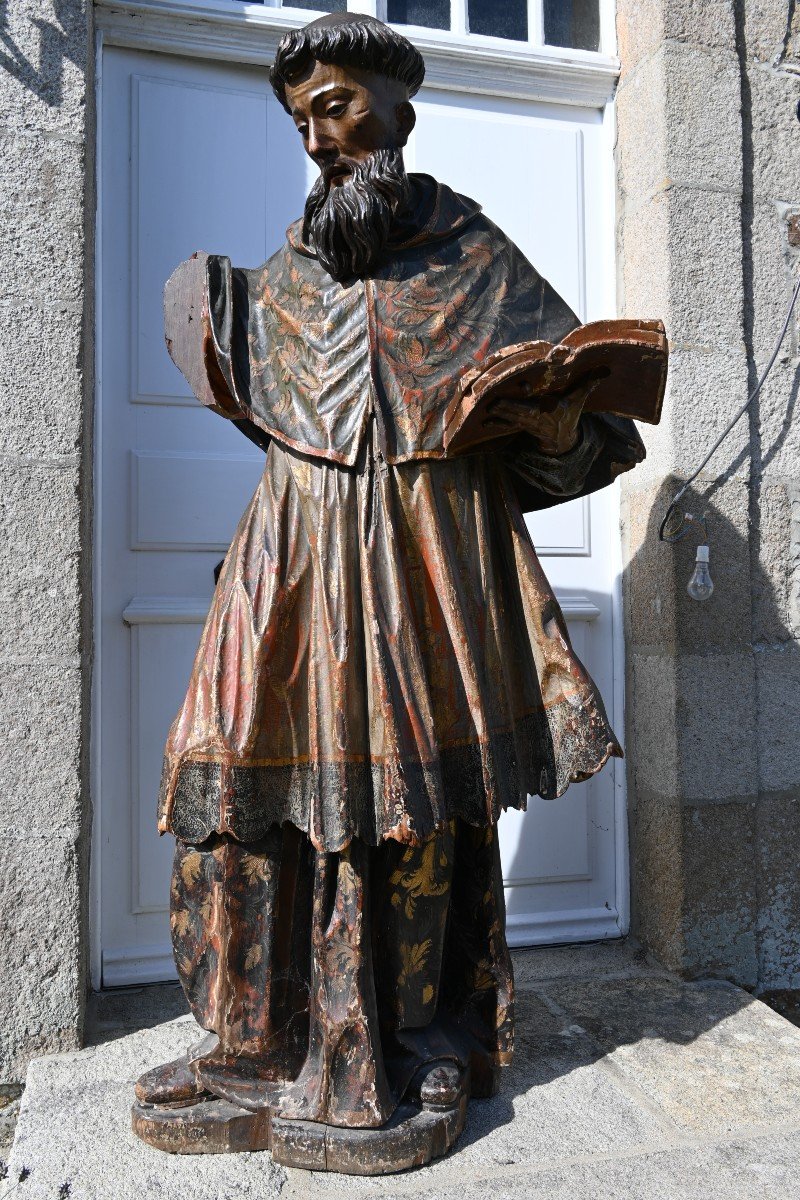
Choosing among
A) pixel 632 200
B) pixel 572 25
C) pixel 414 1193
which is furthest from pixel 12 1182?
pixel 572 25

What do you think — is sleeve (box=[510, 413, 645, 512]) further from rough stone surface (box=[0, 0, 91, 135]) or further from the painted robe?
rough stone surface (box=[0, 0, 91, 135])

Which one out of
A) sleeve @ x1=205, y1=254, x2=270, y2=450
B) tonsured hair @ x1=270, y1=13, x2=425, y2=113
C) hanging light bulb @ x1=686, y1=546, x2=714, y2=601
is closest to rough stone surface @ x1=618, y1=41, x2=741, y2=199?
hanging light bulb @ x1=686, y1=546, x2=714, y2=601

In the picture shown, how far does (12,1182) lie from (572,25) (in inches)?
127

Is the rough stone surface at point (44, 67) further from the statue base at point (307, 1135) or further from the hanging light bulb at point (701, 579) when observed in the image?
the statue base at point (307, 1135)

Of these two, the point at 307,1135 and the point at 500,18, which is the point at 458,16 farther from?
the point at 307,1135

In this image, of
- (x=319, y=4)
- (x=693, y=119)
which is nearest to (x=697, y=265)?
(x=693, y=119)

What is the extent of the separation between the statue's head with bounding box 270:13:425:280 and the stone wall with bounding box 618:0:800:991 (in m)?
1.21

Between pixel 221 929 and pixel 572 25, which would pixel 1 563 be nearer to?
pixel 221 929

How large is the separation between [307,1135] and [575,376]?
4.33 feet

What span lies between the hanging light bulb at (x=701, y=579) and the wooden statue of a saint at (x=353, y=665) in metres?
0.90

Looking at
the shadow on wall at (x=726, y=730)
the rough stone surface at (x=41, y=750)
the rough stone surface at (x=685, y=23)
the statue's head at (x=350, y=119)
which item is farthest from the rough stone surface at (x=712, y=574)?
the rough stone surface at (x=41, y=750)

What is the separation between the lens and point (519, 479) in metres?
2.04

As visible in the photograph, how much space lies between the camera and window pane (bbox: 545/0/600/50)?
314cm

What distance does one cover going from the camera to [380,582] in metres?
1.80
